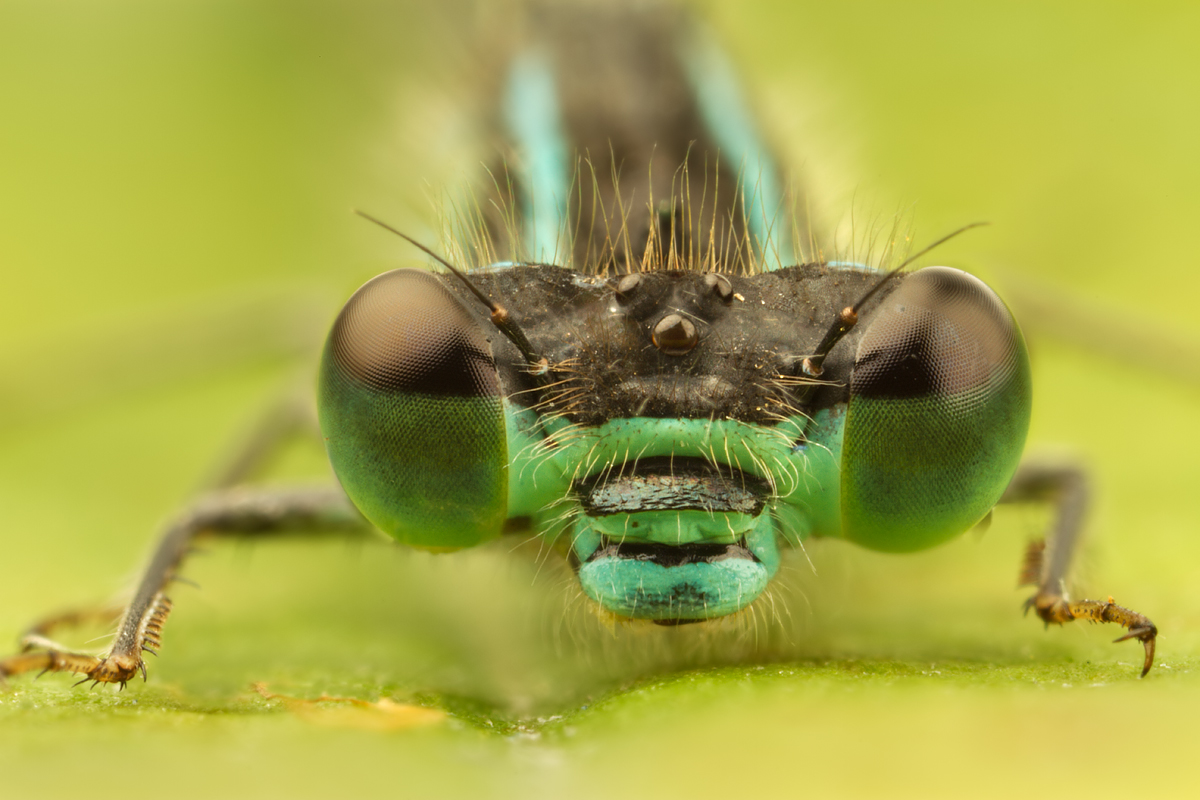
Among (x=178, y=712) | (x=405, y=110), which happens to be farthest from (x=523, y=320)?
(x=405, y=110)

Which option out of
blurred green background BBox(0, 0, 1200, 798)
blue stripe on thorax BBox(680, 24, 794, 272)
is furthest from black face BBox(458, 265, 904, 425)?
blurred green background BBox(0, 0, 1200, 798)

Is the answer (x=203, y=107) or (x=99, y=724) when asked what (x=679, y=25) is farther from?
(x=203, y=107)

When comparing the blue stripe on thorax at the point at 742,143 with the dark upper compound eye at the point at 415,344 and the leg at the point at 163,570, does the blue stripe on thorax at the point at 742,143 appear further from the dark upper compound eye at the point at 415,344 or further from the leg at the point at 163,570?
the leg at the point at 163,570

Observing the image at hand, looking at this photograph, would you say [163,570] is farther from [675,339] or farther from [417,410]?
[675,339]

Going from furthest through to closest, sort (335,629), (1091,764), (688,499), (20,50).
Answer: (20,50), (335,629), (688,499), (1091,764)

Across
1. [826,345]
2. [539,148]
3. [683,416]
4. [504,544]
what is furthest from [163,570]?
[826,345]

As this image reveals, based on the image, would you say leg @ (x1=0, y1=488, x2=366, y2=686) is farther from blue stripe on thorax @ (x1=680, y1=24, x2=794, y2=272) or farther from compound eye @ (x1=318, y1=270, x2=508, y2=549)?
blue stripe on thorax @ (x1=680, y1=24, x2=794, y2=272)

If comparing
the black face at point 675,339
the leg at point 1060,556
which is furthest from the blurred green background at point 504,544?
the black face at point 675,339
